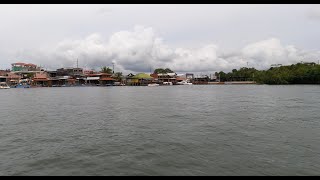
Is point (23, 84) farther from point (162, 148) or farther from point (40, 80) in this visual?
point (162, 148)

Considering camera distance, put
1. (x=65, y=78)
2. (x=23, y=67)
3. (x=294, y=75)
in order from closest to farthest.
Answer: (x=294, y=75) < (x=65, y=78) < (x=23, y=67)

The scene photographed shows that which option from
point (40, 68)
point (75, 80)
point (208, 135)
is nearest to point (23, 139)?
point (208, 135)

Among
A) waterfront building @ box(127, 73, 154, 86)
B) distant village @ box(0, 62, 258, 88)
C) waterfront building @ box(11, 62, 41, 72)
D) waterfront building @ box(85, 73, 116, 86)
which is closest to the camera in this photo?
distant village @ box(0, 62, 258, 88)

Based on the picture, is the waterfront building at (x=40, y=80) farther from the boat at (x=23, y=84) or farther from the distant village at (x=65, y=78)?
the boat at (x=23, y=84)

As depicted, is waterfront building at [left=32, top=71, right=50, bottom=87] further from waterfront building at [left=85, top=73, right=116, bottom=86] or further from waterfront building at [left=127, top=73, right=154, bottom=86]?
waterfront building at [left=127, top=73, right=154, bottom=86]

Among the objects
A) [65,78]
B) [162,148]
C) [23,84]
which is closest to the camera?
[162,148]

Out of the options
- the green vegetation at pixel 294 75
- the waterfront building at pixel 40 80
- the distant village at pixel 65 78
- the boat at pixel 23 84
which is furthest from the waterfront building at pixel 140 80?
the green vegetation at pixel 294 75

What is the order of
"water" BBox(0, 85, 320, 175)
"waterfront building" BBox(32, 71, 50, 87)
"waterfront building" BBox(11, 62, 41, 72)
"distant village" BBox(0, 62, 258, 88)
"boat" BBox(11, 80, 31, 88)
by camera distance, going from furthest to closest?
"waterfront building" BBox(11, 62, 41, 72) < "distant village" BBox(0, 62, 258, 88) < "waterfront building" BBox(32, 71, 50, 87) < "boat" BBox(11, 80, 31, 88) < "water" BBox(0, 85, 320, 175)

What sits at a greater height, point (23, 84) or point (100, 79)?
point (100, 79)

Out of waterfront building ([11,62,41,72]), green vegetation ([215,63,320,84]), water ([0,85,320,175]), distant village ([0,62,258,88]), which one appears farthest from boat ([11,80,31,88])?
water ([0,85,320,175])

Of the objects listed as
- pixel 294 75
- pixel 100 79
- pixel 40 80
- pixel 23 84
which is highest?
pixel 294 75

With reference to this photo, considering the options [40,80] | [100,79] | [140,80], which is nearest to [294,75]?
[140,80]

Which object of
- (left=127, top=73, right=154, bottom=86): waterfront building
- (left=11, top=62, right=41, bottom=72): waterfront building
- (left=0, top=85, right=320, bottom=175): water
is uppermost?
(left=11, top=62, right=41, bottom=72): waterfront building

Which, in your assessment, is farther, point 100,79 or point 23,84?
point 100,79
